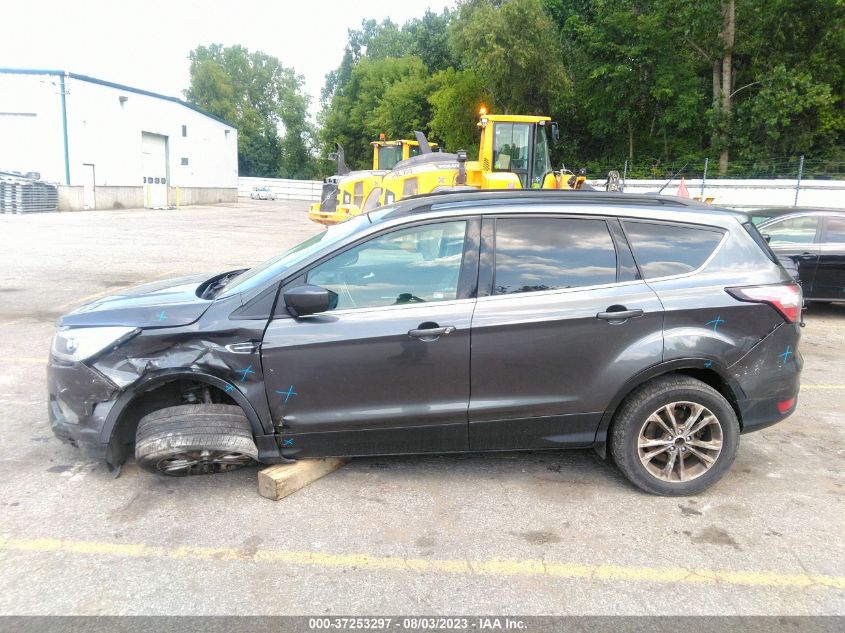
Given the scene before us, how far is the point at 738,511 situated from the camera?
3.70 meters

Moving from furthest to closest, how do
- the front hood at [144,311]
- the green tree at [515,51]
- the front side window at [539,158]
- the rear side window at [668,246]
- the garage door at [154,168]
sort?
the garage door at [154,168] → the green tree at [515,51] → the front side window at [539,158] → the rear side window at [668,246] → the front hood at [144,311]

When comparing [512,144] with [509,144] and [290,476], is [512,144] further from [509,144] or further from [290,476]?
[290,476]

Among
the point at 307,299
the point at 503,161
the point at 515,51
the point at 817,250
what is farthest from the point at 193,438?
the point at 515,51

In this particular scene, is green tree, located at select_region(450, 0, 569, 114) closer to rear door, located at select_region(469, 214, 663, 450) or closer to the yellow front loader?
the yellow front loader

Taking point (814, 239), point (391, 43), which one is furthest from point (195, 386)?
point (391, 43)

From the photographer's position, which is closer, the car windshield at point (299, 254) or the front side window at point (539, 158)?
the car windshield at point (299, 254)

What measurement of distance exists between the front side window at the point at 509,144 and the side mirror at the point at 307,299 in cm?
1066

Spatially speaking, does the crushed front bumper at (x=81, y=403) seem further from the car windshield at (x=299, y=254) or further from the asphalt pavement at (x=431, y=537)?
the car windshield at (x=299, y=254)

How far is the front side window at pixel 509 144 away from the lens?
13539 millimetres

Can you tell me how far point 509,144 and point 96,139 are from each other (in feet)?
97.3

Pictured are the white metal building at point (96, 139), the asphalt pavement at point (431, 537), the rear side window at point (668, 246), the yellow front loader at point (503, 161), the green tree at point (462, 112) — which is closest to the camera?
the asphalt pavement at point (431, 537)

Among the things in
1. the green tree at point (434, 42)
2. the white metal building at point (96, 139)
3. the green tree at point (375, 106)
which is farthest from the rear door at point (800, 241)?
the green tree at point (434, 42)

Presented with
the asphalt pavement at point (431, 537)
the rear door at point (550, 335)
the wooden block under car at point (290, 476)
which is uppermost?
the rear door at point (550, 335)

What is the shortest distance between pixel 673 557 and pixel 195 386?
283cm
